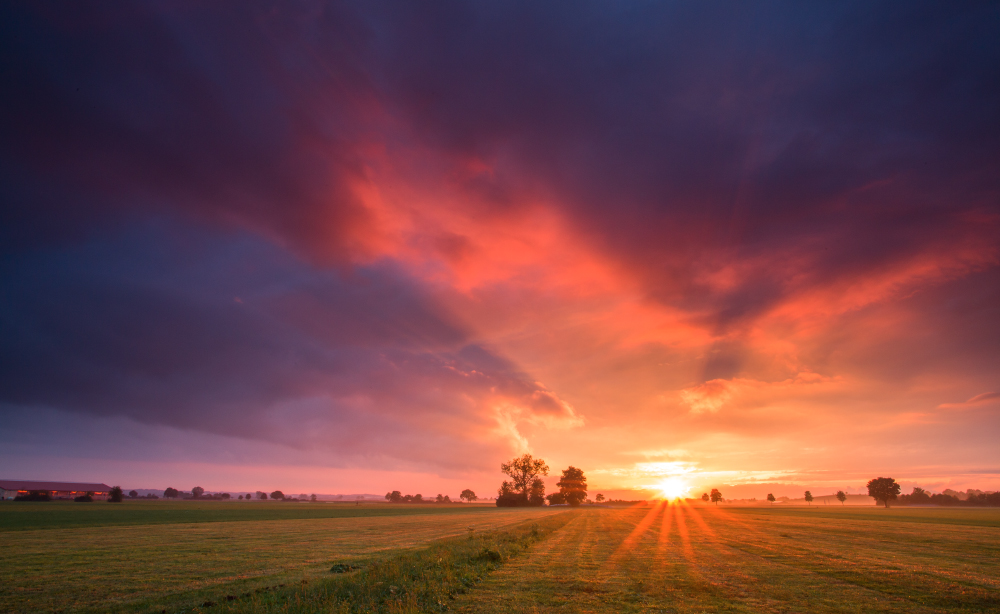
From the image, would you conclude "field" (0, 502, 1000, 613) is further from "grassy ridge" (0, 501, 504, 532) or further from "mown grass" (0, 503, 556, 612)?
"grassy ridge" (0, 501, 504, 532)

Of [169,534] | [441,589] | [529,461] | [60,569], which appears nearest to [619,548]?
[441,589]

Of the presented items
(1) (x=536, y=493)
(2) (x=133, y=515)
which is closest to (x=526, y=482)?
(1) (x=536, y=493)

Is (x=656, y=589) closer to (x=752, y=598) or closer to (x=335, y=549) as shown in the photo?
(x=752, y=598)

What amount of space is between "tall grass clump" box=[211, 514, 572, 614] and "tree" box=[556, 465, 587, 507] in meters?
176

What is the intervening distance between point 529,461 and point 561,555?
157603mm

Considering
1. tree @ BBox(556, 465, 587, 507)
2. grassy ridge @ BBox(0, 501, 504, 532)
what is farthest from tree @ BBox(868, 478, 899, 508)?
grassy ridge @ BBox(0, 501, 504, 532)

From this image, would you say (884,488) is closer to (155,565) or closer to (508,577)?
(508,577)

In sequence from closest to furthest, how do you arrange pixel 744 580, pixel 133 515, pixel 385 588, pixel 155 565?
pixel 385 588 < pixel 744 580 < pixel 155 565 < pixel 133 515

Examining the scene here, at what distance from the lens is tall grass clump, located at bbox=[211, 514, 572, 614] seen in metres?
14.1

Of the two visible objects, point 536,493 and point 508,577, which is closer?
point 508,577

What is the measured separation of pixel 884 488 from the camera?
17675 cm

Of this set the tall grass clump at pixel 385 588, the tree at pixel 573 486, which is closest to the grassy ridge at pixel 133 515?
the tall grass clump at pixel 385 588

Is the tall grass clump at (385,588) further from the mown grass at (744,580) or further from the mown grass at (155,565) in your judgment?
the mown grass at (155,565)

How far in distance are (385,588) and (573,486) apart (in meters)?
186
